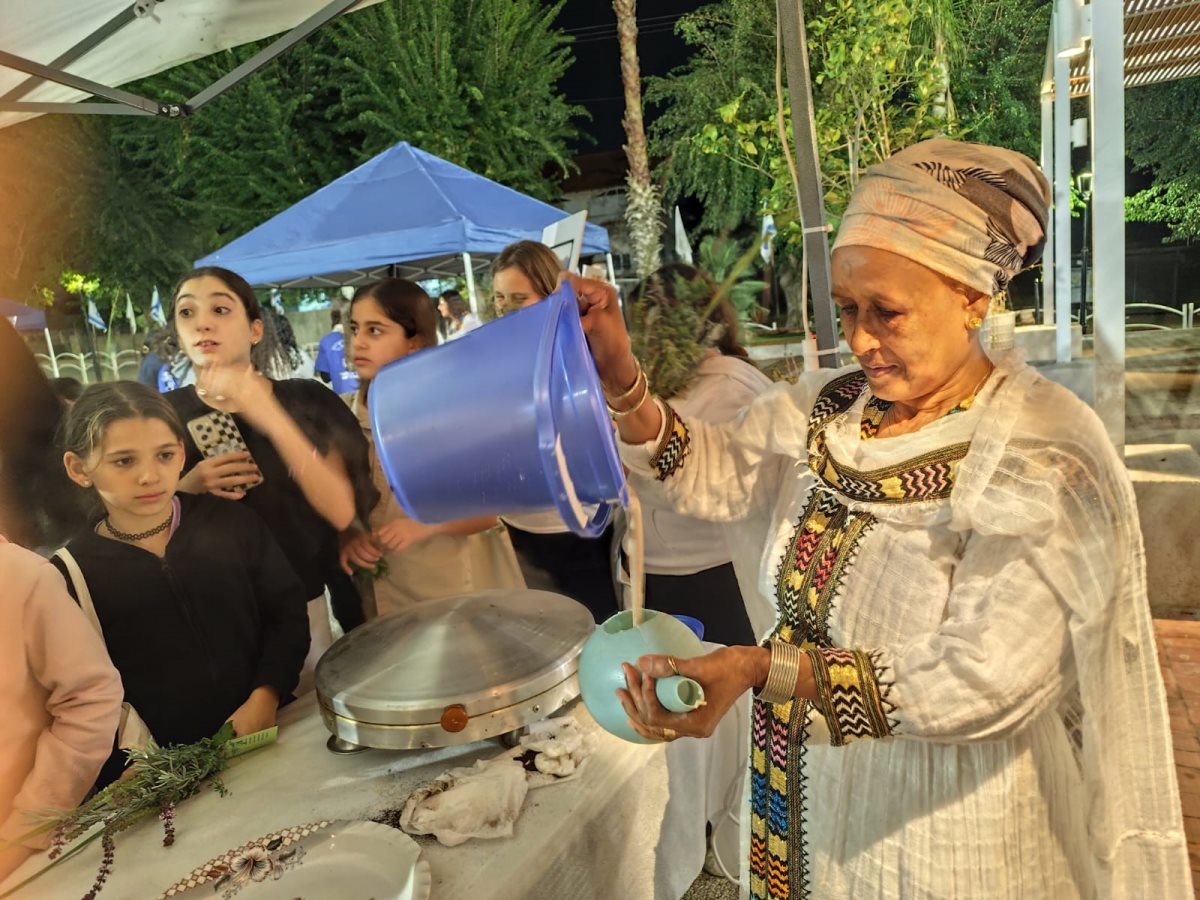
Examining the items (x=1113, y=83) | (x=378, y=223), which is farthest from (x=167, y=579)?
(x=1113, y=83)

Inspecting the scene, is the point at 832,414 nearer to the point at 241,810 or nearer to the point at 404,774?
the point at 404,774

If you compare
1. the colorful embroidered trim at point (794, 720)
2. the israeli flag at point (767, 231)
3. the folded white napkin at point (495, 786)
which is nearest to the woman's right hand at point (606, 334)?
the colorful embroidered trim at point (794, 720)

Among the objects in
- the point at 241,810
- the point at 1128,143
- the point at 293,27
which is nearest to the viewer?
the point at 241,810

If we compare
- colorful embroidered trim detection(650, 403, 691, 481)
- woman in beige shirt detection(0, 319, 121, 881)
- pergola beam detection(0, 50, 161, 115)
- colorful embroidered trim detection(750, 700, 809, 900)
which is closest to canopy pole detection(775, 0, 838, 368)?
colorful embroidered trim detection(650, 403, 691, 481)

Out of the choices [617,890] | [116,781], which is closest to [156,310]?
[116,781]

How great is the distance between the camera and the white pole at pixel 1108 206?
6.77 feet

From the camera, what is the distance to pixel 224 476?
4.74 ft

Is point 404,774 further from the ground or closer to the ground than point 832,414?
closer to the ground

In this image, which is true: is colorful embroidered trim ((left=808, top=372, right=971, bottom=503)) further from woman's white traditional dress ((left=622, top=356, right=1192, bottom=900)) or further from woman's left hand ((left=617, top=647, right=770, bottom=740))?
woman's left hand ((left=617, top=647, right=770, bottom=740))

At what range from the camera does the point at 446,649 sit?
1.27 meters

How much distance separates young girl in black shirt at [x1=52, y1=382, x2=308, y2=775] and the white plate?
14.7 inches

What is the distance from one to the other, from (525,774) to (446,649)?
256 mm

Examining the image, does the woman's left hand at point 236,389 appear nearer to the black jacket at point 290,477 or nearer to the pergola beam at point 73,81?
the black jacket at point 290,477

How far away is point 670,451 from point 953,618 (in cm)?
46
